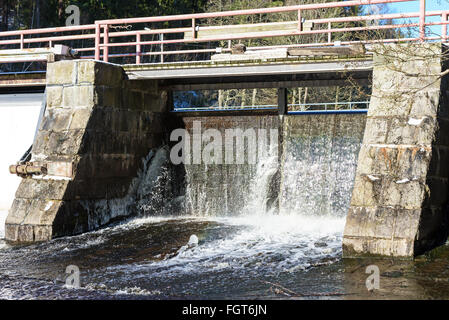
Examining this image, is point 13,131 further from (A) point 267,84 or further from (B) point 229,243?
(B) point 229,243

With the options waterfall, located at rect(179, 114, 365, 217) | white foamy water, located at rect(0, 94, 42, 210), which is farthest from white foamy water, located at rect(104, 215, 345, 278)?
white foamy water, located at rect(0, 94, 42, 210)

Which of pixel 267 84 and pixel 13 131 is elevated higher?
pixel 267 84

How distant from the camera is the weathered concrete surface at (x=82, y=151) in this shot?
14.1 meters

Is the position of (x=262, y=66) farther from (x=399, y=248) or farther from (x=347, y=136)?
(x=399, y=248)

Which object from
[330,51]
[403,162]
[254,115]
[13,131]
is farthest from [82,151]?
[403,162]

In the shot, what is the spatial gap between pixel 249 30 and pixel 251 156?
3.27 m

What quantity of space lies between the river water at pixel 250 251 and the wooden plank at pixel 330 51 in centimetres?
258

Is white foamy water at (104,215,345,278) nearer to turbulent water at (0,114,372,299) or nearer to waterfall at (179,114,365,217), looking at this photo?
turbulent water at (0,114,372,299)

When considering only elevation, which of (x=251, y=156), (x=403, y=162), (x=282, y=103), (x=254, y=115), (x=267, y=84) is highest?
(x=267, y=84)

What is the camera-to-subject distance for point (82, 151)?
1459cm

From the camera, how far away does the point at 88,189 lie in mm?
14867

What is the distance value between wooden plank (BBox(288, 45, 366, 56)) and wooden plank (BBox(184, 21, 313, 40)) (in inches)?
39.4

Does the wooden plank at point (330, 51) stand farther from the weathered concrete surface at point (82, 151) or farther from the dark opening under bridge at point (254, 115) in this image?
the weathered concrete surface at point (82, 151)

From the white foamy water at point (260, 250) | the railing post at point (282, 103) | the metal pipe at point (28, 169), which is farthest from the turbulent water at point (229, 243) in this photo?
the metal pipe at point (28, 169)
